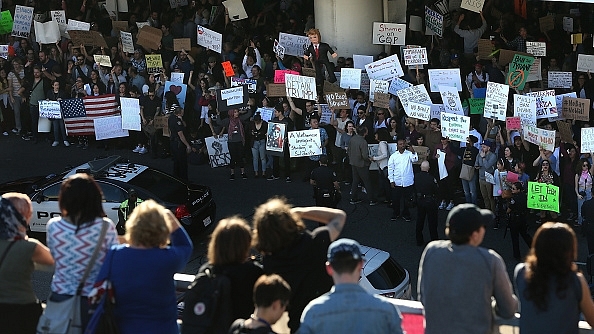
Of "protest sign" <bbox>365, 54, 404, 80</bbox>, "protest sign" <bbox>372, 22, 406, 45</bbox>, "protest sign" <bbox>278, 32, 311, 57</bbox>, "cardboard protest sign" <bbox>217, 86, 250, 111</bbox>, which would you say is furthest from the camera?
"protest sign" <bbox>278, 32, 311, 57</bbox>

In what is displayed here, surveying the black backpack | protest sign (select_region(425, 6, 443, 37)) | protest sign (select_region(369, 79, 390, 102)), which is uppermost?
protest sign (select_region(425, 6, 443, 37))

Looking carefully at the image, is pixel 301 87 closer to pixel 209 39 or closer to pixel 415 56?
pixel 415 56

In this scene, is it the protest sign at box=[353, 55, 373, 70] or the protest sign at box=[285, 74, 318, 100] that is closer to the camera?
the protest sign at box=[285, 74, 318, 100]

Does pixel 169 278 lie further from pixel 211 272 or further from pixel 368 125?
pixel 368 125

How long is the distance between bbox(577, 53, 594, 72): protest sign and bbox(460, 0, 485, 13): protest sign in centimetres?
284

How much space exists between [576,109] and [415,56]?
3.71 meters

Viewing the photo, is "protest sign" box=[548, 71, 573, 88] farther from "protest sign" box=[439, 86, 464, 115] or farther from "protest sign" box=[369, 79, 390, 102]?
"protest sign" box=[369, 79, 390, 102]

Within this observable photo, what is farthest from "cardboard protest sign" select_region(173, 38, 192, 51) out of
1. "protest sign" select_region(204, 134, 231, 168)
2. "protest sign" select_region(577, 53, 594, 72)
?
"protest sign" select_region(577, 53, 594, 72)

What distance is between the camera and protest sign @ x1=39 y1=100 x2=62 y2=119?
23.0 metres

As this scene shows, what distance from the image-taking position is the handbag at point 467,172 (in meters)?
17.1

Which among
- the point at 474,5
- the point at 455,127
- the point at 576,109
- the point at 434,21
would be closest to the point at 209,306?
the point at 455,127

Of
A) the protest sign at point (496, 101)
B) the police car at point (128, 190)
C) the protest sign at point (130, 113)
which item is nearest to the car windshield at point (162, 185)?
the police car at point (128, 190)

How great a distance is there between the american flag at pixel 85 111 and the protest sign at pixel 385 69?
6212mm

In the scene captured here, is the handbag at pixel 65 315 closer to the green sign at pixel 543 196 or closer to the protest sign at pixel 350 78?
the green sign at pixel 543 196
